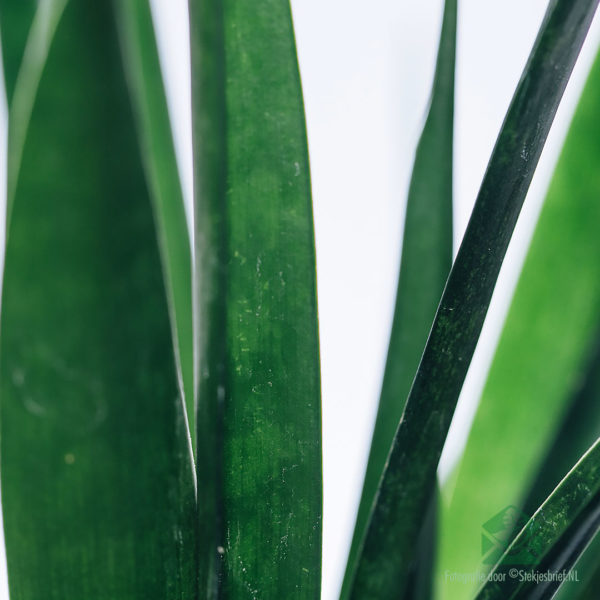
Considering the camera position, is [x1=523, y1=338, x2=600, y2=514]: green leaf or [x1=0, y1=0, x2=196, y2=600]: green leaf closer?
[x1=0, y1=0, x2=196, y2=600]: green leaf

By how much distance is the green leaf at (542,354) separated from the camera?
Answer: 0.27m

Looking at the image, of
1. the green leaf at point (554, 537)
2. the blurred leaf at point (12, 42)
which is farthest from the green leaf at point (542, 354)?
the blurred leaf at point (12, 42)

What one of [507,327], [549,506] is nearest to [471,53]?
[507,327]

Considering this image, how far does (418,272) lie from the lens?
0.29 m

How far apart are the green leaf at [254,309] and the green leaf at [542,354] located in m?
0.14

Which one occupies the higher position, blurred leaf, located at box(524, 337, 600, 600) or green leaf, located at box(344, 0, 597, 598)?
green leaf, located at box(344, 0, 597, 598)

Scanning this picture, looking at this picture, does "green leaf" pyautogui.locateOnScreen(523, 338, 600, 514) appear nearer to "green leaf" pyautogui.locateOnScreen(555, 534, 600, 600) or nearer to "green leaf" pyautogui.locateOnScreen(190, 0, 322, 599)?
"green leaf" pyautogui.locateOnScreen(555, 534, 600, 600)

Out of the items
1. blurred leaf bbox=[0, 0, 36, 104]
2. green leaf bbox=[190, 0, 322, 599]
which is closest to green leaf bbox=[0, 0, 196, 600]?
green leaf bbox=[190, 0, 322, 599]

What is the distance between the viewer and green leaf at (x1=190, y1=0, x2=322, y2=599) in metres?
Result: 0.17

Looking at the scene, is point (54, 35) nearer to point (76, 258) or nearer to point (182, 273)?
point (76, 258)

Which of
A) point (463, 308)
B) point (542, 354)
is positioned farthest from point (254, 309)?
point (542, 354)

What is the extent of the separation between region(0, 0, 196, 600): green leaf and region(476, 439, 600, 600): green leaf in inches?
4.5

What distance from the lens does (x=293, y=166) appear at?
0.58 feet

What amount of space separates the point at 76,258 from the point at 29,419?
37mm
